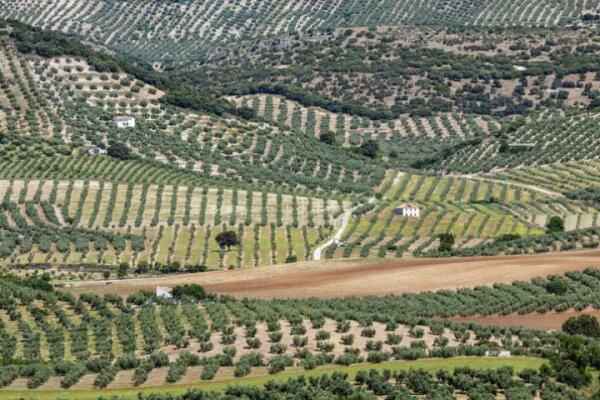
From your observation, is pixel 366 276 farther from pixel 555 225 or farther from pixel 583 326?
pixel 555 225

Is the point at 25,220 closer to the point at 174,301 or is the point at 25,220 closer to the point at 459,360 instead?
the point at 174,301

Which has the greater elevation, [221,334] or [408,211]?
[408,211]

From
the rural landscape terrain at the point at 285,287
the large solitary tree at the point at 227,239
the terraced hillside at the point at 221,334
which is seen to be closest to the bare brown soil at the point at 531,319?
the rural landscape terrain at the point at 285,287

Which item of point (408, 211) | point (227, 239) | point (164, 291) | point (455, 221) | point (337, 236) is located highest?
point (408, 211)

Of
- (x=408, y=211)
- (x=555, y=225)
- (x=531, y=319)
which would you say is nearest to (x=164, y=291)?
(x=531, y=319)

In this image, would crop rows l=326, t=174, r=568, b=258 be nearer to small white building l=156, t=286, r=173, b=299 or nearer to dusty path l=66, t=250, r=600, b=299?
dusty path l=66, t=250, r=600, b=299

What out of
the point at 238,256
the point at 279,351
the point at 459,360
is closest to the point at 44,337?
the point at 279,351

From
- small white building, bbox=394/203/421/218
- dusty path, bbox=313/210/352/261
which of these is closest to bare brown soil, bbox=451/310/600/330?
dusty path, bbox=313/210/352/261
